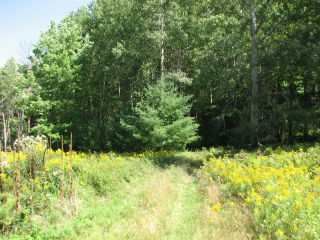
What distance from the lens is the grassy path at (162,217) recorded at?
4.58m

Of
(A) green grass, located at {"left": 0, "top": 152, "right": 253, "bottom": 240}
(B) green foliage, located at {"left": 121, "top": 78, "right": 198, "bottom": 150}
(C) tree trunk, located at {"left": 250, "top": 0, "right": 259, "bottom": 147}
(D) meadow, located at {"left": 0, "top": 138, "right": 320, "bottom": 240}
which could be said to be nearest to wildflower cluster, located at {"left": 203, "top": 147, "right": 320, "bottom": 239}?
(D) meadow, located at {"left": 0, "top": 138, "right": 320, "bottom": 240}

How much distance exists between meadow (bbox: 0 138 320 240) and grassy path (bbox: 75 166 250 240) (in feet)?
0.06

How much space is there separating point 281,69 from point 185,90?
13775mm

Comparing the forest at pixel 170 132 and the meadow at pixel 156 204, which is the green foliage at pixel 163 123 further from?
the meadow at pixel 156 204

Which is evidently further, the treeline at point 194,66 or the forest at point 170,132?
the treeline at point 194,66

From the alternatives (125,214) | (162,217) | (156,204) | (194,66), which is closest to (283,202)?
(162,217)

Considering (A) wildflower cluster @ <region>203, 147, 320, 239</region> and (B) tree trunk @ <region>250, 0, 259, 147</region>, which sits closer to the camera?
(A) wildflower cluster @ <region>203, 147, 320, 239</region>

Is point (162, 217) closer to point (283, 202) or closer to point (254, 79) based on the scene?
point (283, 202)

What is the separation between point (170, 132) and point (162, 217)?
11.3 meters

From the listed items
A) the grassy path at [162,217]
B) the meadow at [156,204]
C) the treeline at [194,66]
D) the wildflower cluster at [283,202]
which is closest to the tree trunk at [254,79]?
the treeline at [194,66]

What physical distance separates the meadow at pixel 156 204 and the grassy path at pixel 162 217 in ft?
0.06

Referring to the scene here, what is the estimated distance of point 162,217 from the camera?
17.8 feet

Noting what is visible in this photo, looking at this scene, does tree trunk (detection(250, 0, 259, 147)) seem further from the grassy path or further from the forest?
the grassy path

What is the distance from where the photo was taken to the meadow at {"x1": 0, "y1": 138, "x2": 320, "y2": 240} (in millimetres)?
4301
